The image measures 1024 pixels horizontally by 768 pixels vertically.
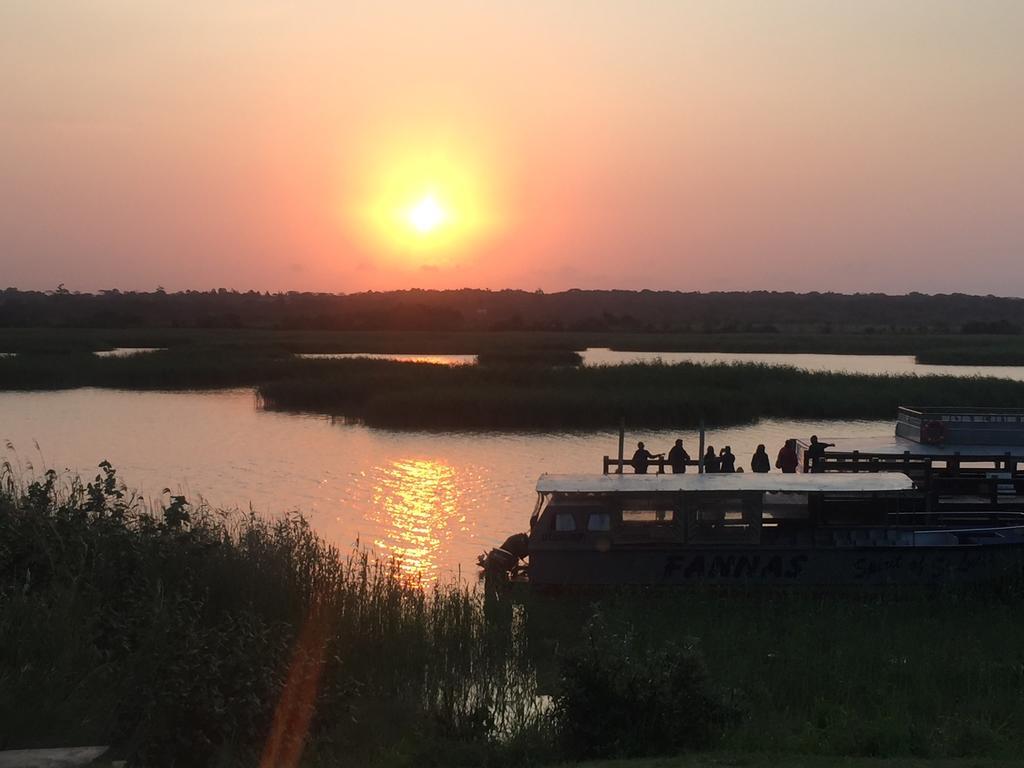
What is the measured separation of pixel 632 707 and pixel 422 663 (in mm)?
5122

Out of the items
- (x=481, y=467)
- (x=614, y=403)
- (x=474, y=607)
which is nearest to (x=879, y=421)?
(x=614, y=403)

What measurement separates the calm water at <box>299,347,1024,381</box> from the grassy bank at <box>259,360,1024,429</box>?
1527 centimetres

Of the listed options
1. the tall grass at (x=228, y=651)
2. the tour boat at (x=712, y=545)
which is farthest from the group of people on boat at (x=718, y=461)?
the tall grass at (x=228, y=651)

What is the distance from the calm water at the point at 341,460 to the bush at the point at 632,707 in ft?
37.0

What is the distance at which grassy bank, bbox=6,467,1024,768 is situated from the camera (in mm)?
10078

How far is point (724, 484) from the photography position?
18172 mm

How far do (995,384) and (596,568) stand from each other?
39.7m

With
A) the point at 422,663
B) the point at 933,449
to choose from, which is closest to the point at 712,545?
the point at 933,449

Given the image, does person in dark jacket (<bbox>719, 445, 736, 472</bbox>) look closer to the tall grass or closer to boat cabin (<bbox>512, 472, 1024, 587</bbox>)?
boat cabin (<bbox>512, 472, 1024, 587</bbox>)

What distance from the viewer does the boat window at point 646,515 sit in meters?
18.3

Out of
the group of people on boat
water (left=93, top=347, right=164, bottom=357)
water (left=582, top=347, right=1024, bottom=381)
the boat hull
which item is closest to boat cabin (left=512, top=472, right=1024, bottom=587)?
the boat hull

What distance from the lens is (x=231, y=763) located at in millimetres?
9594

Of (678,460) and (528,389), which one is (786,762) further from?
(528,389)

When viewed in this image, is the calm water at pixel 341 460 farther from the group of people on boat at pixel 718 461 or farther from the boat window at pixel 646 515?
the boat window at pixel 646 515
